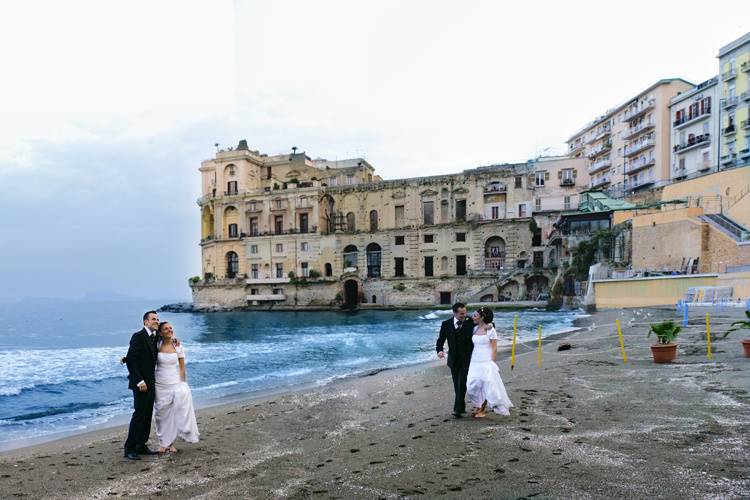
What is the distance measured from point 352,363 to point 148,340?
1305 centimetres

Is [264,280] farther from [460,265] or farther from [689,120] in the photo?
[689,120]

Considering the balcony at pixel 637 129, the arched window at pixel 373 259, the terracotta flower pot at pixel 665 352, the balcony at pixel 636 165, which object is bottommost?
the terracotta flower pot at pixel 665 352

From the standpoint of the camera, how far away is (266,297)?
5841 centimetres

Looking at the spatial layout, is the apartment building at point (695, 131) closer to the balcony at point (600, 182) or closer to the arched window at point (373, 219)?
the balcony at point (600, 182)

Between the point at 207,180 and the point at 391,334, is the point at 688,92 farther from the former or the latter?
the point at 207,180

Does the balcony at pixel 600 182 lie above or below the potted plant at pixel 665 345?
above

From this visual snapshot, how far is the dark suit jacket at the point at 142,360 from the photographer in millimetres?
6164

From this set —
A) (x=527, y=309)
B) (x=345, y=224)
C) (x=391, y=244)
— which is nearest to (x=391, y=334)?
(x=527, y=309)

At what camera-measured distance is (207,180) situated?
210ft

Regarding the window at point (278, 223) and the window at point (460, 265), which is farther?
the window at point (278, 223)

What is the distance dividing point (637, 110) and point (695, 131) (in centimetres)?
803

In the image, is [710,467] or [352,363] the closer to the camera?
[710,467]

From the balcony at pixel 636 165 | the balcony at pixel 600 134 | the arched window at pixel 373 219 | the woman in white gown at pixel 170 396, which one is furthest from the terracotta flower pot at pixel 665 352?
the balcony at pixel 600 134

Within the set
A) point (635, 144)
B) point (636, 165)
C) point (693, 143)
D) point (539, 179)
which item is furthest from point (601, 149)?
point (693, 143)
